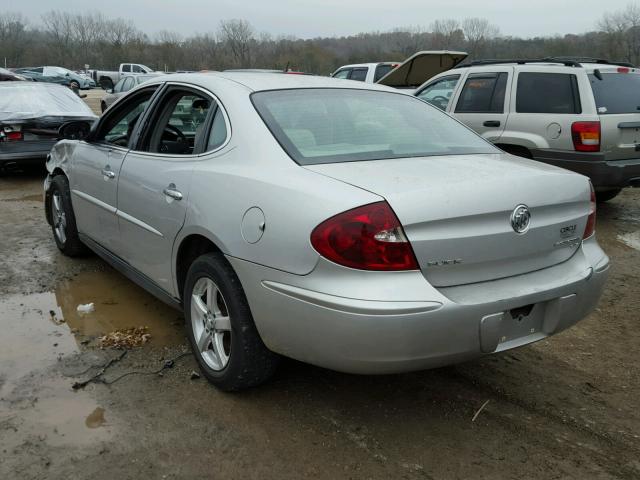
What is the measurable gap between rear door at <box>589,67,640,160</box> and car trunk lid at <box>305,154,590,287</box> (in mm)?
3912

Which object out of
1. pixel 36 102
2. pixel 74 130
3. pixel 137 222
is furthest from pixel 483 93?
pixel 36 102

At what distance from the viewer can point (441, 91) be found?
8398mm

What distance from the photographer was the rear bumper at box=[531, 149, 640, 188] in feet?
21.0

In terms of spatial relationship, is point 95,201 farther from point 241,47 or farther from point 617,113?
point 241,47

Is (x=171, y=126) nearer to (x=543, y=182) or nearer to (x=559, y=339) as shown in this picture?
(x=543, y=182)

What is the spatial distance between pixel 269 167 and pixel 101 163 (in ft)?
6.45

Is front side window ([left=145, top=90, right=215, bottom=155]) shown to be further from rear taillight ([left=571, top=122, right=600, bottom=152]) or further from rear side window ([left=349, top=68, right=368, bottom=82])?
rear side window ([left=349, top=68, right=368, bottom=82])

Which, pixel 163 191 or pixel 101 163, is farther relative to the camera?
pixel 101 163

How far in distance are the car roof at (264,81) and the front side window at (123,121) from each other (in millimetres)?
262

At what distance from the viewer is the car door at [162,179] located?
10.8 feet

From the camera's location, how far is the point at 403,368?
2.47 metres

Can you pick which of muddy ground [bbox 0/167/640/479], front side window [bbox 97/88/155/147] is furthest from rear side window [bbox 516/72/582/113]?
front side window [bbox 97/88/155/147]

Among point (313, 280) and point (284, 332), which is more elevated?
point (313, 280)

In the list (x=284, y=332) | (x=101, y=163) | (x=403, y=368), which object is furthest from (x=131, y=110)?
(x=403, y=368)
